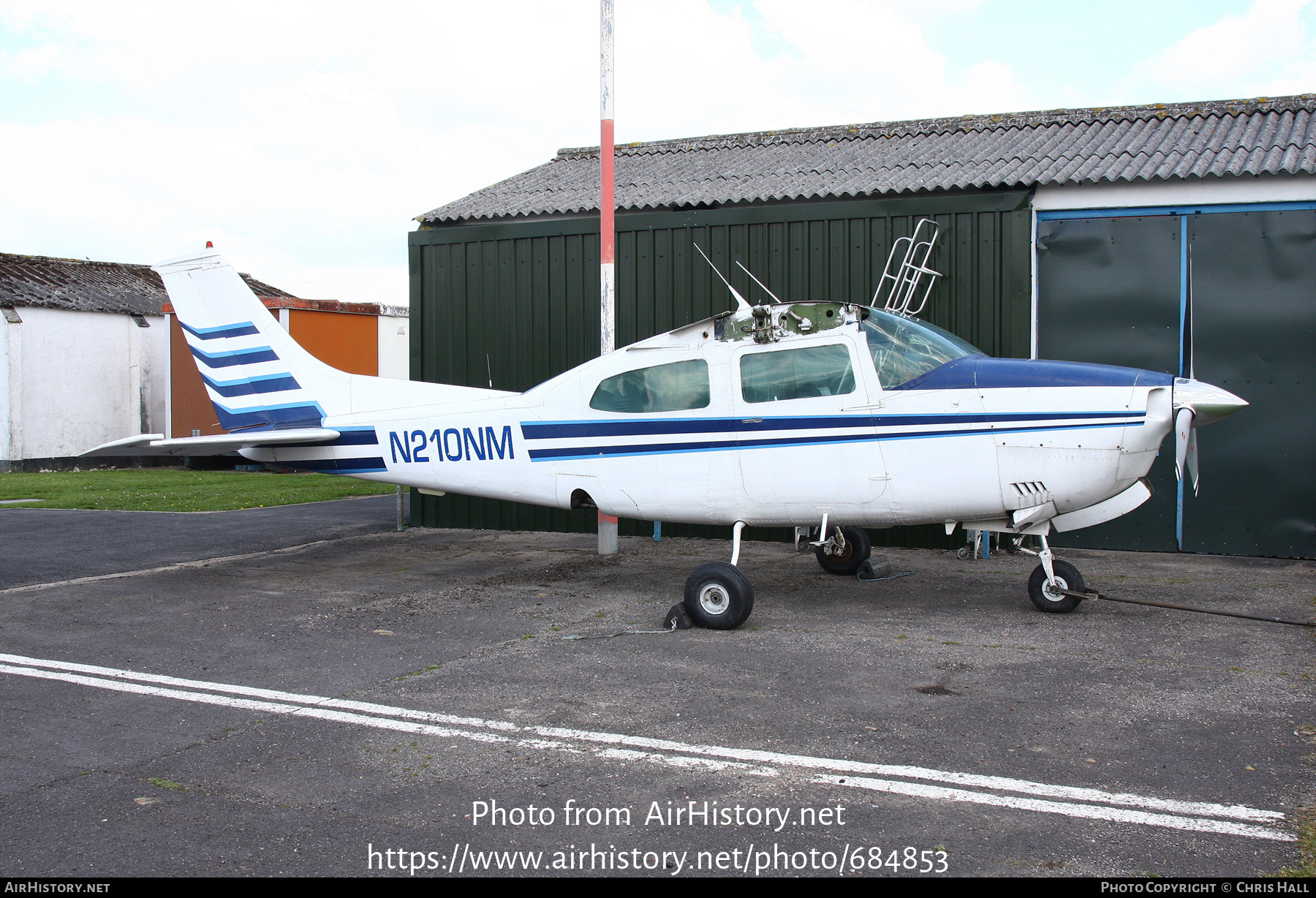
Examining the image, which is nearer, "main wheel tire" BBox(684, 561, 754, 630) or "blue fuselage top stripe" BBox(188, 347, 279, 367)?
"main wheel tire" BBox(684, 561, 754, 630)

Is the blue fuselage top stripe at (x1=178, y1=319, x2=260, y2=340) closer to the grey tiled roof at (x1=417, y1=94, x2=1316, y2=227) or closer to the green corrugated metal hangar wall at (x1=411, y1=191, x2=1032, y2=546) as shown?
the green corrugated metal hangar wall at (x1=411, y1=191, x2=1032, y2=546)

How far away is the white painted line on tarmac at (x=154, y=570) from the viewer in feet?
27.8

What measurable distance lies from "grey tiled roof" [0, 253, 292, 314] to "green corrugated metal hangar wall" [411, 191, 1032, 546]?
14.5m

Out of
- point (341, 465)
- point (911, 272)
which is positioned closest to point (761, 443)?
point (341, 465)

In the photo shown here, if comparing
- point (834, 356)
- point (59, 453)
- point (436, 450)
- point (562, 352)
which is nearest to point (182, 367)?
point (59, 453)

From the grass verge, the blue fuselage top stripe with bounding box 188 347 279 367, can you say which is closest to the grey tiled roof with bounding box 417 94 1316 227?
the blue fuselage top stripe with bounding box 188 347 279 367

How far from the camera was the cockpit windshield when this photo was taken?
672 centimetres

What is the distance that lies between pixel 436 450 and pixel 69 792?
4475 mm

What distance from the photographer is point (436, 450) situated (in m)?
8.17

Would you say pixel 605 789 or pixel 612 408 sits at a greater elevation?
pixel 612 408

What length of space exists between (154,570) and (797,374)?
6509 millimetres

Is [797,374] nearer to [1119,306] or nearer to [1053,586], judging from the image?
[1053,586]

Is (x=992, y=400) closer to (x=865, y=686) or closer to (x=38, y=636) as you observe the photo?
(x=865, y=686)

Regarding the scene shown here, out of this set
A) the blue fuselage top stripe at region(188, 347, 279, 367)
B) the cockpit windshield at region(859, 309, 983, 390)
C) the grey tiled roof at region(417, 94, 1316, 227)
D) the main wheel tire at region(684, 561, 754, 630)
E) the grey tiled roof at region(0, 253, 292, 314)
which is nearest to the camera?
the main wheel tire at region(684, 561, 754, 630)
